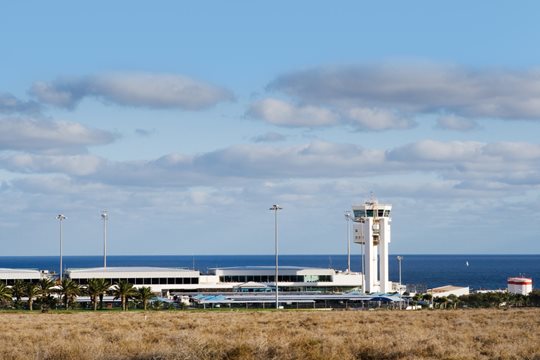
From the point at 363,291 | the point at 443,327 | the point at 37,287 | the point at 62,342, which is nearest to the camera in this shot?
the point at 62,342

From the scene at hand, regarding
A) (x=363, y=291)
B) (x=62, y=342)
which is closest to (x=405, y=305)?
(x=363, y=291)

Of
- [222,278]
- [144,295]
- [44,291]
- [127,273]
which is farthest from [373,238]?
[44,291]

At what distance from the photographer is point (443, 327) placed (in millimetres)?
49250

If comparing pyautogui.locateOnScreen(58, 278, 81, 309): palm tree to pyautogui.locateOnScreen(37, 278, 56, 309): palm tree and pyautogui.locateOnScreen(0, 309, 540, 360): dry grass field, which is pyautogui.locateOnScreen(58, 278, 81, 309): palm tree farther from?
pyautogui.locateOnScreen(0, 309, 540, 360): dry grass field

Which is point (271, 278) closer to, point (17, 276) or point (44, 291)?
point (17, 276)

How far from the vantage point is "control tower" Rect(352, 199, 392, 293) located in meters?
126

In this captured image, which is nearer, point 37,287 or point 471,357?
point 471,357

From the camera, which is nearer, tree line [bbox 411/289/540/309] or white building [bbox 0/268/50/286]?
tree line [bbox 411/289/540/309]

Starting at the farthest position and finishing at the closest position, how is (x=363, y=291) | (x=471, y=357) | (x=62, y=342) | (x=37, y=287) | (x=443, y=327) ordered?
(x=363, y=291) < (x=37, y=287) < (x=443, y=327) < (x=62, y=342) < (x=471, y=357)

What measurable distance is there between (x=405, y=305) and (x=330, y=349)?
2645 inches

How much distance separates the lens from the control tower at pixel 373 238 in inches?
4963

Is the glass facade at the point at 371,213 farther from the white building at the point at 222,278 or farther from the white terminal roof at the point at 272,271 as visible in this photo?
the white terminal roof at the point at 272,271

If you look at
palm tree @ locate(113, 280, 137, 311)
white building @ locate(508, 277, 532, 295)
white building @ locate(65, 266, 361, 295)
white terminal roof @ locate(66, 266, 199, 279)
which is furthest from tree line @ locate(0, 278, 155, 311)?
white building @ locate(508, 277, 532, 295)

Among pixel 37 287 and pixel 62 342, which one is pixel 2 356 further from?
pixel 37 287
